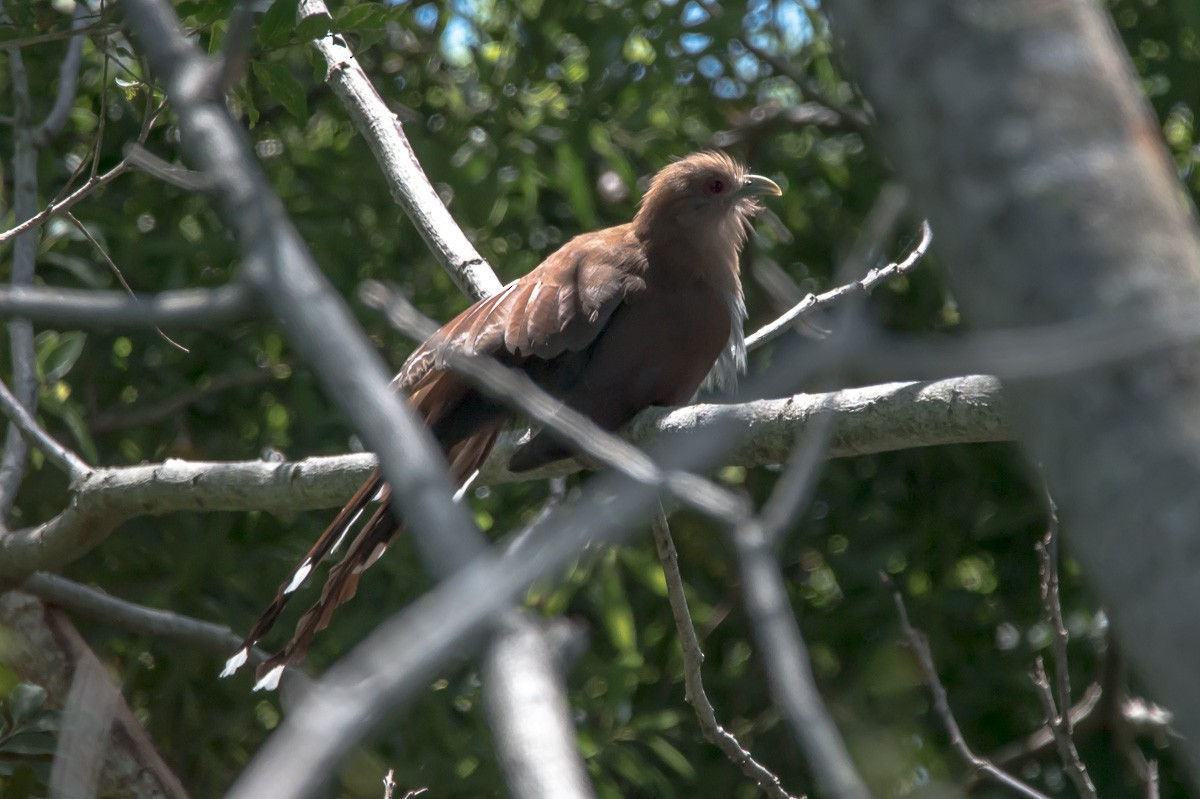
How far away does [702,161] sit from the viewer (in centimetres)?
423

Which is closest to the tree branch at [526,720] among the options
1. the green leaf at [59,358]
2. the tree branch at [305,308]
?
the tree branch at [305,308]

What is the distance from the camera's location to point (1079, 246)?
0.95 meters

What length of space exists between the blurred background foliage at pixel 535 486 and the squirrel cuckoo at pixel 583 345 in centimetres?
67

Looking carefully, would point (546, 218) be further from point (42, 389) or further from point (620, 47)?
point (42, 389)

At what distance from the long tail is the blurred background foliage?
3.03 ft

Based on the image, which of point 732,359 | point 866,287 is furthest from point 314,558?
point 866,287

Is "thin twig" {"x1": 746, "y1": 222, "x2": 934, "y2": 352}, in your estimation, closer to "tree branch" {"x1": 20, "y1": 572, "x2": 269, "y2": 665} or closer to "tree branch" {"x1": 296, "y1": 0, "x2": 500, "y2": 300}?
"tree branch" {"x1": 296, "y1": 0, "x2": 500, "y2": 300}

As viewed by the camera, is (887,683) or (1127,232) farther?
(887,683)

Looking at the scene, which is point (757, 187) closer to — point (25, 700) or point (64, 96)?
point (64, 96)

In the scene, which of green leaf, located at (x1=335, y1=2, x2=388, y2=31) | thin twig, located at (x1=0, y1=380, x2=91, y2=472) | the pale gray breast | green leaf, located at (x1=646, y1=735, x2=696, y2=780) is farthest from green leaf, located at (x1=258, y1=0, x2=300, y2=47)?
green leaf, located at (x1=646, y1=735, x2=696, y2=780)

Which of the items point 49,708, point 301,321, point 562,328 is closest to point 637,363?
point 562,328

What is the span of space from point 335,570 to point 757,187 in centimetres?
188

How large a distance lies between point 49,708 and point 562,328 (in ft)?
5.31

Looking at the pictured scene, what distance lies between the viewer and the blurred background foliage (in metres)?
4.25
